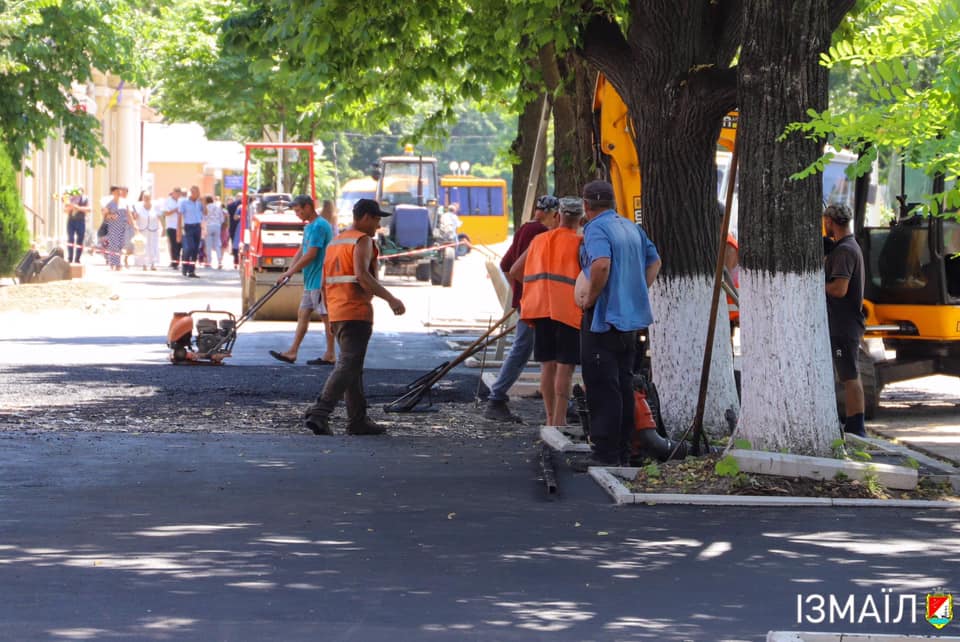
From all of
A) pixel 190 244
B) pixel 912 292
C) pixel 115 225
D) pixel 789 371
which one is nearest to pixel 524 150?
pixel 912 292

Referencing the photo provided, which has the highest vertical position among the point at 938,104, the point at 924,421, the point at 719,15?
the point at 719,15

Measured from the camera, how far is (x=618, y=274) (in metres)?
10.1

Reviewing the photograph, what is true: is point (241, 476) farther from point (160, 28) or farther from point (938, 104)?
point (160, 28)

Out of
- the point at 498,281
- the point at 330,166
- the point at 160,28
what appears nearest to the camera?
the point at 498,281

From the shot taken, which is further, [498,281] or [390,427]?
[498,281]

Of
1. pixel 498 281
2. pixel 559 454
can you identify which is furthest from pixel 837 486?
pixel 498 281

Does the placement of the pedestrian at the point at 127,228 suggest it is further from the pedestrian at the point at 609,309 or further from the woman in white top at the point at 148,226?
the pedestrian at the point at 609,309

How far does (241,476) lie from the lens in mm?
9906

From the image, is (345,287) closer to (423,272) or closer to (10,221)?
(10,221)

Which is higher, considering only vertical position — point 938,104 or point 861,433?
point 938,104

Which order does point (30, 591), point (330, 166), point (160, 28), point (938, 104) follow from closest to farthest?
1. point (30, 591)
2. point (938, 104)
3. point (160, 28)
4. point (330, 166)

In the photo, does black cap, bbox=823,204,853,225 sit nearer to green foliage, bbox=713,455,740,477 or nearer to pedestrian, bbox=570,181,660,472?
pedestrian, bbox=570,181,660,472

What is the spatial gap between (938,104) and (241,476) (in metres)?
4.69

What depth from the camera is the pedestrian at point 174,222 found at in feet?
126
